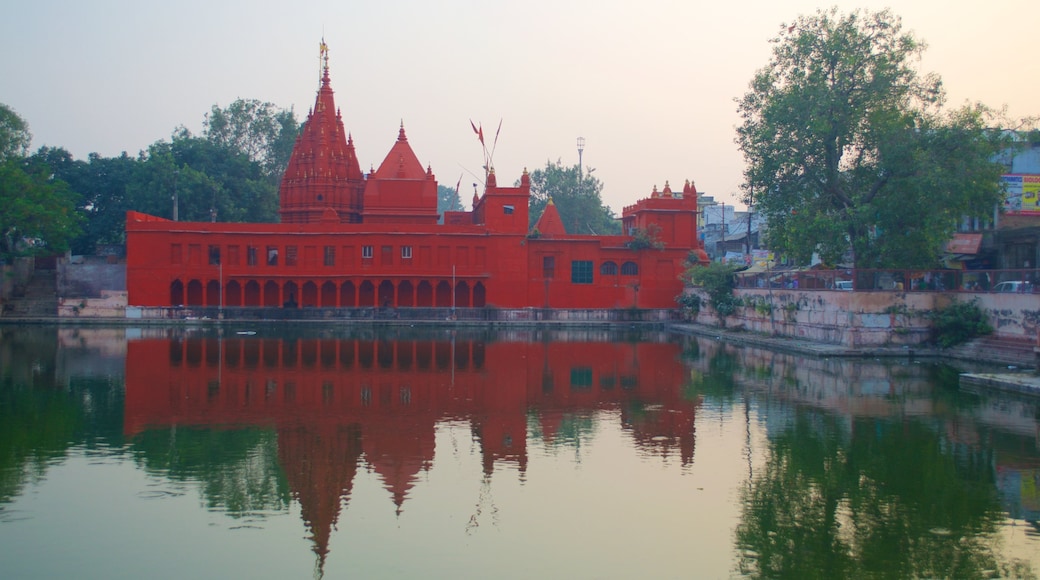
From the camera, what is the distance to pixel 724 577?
352 inches

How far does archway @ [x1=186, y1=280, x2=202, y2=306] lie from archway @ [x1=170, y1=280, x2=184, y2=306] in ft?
1.23

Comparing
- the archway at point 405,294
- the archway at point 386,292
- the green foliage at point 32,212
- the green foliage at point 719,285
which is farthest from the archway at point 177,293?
the green foliage at point 719,285

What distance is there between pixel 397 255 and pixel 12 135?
1018 inches

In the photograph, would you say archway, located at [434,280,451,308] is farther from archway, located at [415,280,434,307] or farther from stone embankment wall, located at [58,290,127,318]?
stone embankment wall, located at [58,290,127,318]

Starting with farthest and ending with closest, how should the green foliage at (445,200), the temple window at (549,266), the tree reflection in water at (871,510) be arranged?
1. the green foliage at (445,200)
2. the temple window at (549,266)
3. the tree reflection in water at (871,510)

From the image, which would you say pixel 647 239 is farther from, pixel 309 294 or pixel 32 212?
pixel 32 212

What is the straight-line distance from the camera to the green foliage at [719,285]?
38.8 m

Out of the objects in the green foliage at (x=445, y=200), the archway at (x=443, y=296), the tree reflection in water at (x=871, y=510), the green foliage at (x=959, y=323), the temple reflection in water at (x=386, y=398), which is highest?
the green foliage at (x=445, y=200)

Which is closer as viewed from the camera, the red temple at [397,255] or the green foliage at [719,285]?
the green foliage at [719,285]

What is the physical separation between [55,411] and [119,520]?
793 centimetres

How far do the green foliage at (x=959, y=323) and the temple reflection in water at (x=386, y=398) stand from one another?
26.7 ft

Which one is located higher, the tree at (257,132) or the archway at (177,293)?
the tree at (257,132)

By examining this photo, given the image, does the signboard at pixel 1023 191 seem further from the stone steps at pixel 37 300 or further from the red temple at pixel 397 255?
the stone steps at pixel 37 300

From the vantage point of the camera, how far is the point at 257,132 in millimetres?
69000
